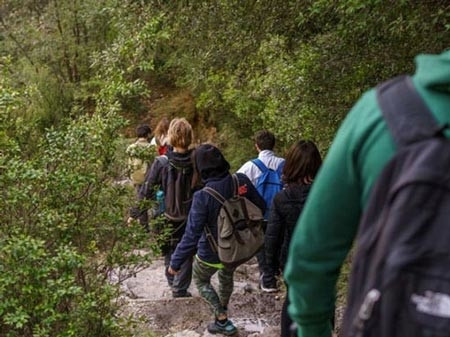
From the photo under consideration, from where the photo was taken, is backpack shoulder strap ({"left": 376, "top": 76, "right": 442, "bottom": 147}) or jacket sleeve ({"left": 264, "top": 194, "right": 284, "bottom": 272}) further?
jacket sleeve ({"left": 264, "top": 194, "right": 284, "bottom": 272})

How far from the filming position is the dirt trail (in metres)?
5.66

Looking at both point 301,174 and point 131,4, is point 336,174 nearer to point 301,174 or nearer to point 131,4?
point 301,174

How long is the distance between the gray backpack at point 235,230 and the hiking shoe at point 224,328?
0.64 m

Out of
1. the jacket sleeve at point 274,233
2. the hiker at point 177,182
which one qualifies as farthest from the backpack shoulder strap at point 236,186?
the hiker at point 177,182

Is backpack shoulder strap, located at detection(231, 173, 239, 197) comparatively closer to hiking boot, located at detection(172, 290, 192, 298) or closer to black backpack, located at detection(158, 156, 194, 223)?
black backpack, located at detection(158, 156, 194, 223)

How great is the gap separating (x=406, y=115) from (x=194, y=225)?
395 cm

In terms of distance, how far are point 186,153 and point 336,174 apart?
15.3ft

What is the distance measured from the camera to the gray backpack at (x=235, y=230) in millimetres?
4910

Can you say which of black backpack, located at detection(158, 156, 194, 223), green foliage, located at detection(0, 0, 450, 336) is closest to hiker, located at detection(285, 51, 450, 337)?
green foliage, located at detection(0, 0, 450, 336)

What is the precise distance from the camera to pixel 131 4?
241 inches

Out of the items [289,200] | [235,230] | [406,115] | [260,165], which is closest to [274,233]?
[289,200]

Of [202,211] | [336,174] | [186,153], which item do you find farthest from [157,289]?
[336,174]

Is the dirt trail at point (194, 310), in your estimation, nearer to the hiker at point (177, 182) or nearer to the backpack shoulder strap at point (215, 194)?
the hiker at point (177, 182)

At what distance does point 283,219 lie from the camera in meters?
4.55
